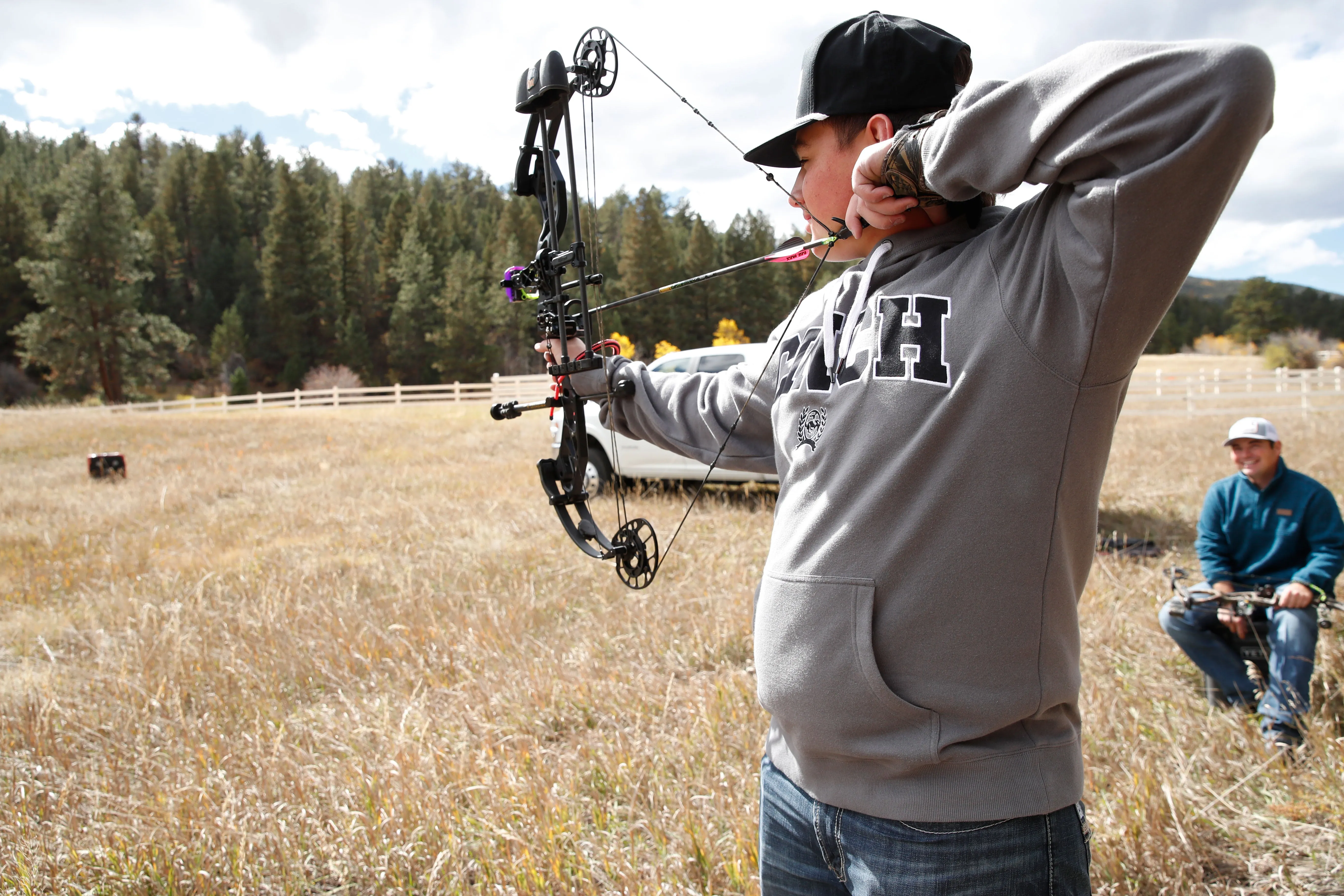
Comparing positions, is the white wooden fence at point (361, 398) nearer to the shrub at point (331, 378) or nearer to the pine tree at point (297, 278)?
the shrub at point (331, 378)

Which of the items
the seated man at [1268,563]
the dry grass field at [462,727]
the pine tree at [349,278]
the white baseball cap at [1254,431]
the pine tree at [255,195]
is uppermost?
the pine tree at [255,195]

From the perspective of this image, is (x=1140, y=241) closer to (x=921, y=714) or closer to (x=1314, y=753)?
(x=921, y=714)

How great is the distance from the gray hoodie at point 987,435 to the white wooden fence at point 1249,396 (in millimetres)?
19671

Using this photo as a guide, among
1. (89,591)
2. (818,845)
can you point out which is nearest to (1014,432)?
(818,845)

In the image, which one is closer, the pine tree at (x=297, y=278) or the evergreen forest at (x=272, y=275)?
the evergreen forest at (x=272, y=275)

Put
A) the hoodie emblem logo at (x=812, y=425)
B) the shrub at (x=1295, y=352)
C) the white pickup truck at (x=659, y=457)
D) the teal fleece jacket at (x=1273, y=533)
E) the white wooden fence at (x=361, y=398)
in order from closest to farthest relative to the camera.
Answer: the hoodie emblem logo at (x=812, y=425), the teal fleece jacket at (x=1273, y=533), the white pickup truck at (x=659, y=457), the white wooden fence at (x=361, y=398), the shrub at (x=1295, y=352)

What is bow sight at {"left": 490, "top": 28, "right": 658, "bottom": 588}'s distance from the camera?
205cm

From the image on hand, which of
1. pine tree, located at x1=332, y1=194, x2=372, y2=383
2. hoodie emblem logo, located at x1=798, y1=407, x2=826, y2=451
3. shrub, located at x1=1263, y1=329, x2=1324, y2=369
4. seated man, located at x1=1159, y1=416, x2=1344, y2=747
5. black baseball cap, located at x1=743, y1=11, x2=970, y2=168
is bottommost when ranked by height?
seated man, located at x1=1159, y1=416, x2=1344, y2=747

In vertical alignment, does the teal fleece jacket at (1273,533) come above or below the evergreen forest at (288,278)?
below

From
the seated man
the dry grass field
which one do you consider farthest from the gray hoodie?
the seated man

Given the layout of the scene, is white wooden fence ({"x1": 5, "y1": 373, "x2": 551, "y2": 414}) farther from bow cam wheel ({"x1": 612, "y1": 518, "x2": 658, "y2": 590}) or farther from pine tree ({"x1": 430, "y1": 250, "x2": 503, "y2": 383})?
bow cam wheel ({"x1": 612, "y1": 518, "x2": 658, "y2": 590})

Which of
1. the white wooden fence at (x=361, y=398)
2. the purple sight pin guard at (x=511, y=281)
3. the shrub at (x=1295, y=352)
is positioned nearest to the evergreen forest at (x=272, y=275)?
the white wooden fence at (x=361, y=398)

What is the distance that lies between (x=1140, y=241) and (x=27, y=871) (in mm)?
3399

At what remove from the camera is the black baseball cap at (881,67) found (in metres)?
1.33
